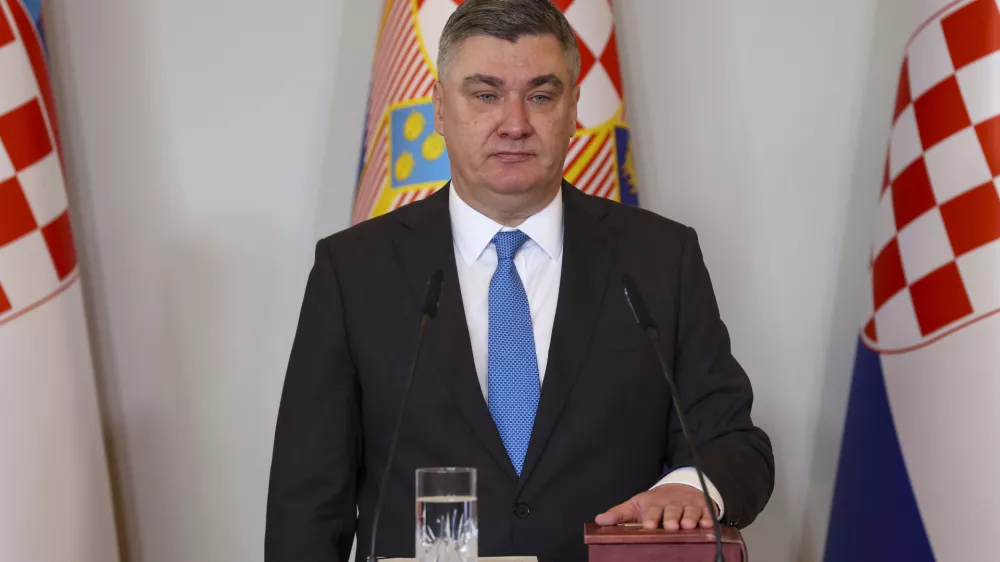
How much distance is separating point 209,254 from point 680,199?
4.39 feet

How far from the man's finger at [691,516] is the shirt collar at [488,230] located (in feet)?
2.09

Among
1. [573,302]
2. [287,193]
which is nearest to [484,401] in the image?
[573,302]

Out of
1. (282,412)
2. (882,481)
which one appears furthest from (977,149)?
(282,412)

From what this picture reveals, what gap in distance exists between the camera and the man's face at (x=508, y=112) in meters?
1.84

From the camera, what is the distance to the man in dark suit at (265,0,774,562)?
1723 millimetres

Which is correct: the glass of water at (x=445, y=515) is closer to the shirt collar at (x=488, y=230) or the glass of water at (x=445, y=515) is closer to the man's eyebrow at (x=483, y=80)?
the shirt collar at (x=488, y=230)

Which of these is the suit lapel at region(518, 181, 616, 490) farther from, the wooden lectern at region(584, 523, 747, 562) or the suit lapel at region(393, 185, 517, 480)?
the wooden lectern at region(584, 523, 747, 562)

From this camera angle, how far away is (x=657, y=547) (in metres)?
1.21

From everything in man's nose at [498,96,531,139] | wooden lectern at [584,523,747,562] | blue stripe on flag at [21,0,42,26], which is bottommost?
wooden lectern at [584,523,747,562]

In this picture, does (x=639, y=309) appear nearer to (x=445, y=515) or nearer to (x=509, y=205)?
(x=445, y=515)

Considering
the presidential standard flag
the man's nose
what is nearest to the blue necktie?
the man's nose

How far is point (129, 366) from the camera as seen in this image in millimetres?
3014

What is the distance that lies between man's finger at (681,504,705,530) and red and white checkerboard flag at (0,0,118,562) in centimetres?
157

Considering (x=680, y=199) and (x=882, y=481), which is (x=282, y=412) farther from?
(x=680, y=199)
